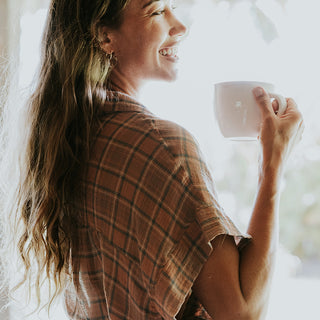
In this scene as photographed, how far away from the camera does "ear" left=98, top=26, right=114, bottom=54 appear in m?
0.84

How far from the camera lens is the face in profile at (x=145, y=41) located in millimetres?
846

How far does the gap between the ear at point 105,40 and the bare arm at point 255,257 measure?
284 mm

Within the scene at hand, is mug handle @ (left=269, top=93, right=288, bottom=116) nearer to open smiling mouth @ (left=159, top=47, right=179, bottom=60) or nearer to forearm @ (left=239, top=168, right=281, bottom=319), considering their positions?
forearm @ (left=239, top=168, right=281, bottom=319)

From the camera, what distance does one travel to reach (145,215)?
2.19ft

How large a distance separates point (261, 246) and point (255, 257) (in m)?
0.02

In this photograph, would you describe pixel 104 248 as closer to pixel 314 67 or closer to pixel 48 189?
pixel 48 189

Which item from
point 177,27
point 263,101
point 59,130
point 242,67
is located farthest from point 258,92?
point 242,67

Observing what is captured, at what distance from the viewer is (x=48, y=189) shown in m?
0.76

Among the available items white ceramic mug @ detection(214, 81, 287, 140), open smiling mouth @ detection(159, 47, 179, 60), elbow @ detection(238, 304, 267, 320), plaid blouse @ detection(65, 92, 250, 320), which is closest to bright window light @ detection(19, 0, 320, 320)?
open smiling mouth @ detection(159, 47, 179, 60)

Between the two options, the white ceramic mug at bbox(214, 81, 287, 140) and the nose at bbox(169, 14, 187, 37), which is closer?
the white ceramic mug at bbox(214, 81, 287, 140)

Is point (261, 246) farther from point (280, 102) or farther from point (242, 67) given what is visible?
point (242, 67)

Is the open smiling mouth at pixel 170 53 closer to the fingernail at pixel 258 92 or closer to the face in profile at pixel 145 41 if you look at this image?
the face in profile at pixel 145 41

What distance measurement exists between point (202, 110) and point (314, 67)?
0.31 meters

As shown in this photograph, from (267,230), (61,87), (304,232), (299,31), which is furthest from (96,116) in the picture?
(304,232)
